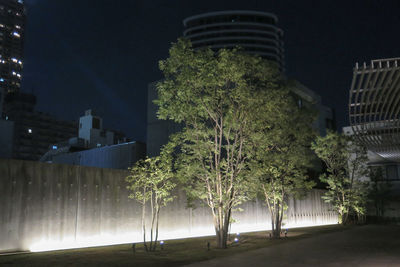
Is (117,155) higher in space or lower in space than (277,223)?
higher

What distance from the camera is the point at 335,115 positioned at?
260 feet

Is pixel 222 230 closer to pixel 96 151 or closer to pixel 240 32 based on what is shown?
pixel 96 151

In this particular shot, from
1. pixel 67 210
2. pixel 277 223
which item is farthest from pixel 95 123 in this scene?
pixel 67 210

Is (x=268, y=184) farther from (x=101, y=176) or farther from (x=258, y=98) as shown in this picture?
(x=101, y=176)

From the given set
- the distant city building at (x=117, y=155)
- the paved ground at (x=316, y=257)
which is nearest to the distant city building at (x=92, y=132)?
the distant city building at (x=117, y=155)

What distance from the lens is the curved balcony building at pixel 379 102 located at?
7.62 meters

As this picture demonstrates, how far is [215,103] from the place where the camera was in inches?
492

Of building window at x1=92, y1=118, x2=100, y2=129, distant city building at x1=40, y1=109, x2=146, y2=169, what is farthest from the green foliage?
building window at x1=92, y1=118, x2=100, y2=129

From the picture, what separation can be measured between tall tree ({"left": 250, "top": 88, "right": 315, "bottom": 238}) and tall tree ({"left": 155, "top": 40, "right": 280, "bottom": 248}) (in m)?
0.86

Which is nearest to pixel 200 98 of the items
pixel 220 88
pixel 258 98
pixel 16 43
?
pixel 220 88

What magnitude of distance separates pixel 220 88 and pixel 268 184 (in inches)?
211

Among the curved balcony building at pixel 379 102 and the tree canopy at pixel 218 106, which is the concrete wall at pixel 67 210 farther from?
the curved balcony building at pixel 379 102

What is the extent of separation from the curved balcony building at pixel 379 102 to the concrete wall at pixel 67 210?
8250mm

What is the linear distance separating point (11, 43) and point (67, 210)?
151052 mm
